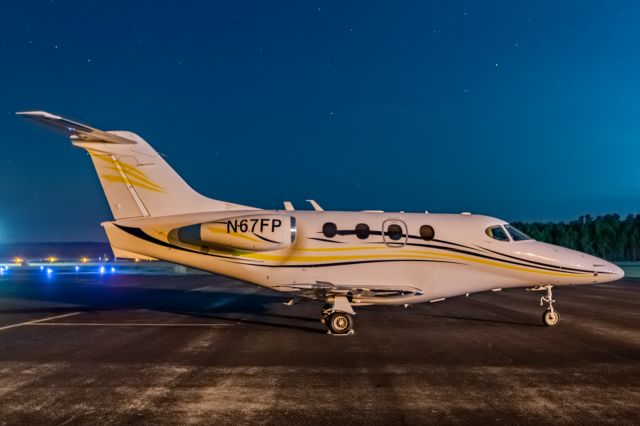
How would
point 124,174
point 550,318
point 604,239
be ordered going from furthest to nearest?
point 604,239
point 550,318
point 124,174

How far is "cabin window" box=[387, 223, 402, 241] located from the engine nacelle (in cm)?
260

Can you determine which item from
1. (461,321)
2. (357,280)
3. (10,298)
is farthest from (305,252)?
(10,298)

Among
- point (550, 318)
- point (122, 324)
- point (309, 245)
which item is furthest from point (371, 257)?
point (122, 324)

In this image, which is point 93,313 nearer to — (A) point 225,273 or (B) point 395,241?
(A) point 225,273

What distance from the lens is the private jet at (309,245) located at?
480 inches

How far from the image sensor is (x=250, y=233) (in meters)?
12.1

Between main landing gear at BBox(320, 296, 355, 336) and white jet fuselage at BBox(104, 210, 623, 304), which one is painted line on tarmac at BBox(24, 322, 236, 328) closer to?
white jet fuselage at BBox(104, 210, 623, 304)

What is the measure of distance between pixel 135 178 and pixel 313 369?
7.24m

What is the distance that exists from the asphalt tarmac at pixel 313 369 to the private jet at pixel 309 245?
120cm

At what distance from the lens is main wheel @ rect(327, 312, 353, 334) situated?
11930 mm

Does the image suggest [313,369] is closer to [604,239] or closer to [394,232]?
[394,232]

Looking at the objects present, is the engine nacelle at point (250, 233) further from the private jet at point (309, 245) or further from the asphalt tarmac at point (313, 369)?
the asphalt tarmac at point (313, 369)

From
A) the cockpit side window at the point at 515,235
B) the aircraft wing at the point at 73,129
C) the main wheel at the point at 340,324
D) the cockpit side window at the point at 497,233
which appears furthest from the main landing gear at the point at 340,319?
the aircraft wing at the point at 73,129

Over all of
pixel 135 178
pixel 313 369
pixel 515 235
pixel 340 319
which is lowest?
pixel 313 369
